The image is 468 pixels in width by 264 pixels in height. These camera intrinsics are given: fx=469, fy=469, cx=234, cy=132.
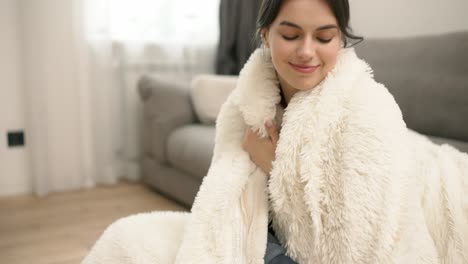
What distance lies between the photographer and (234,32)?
3.06m

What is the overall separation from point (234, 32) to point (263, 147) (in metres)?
2.17

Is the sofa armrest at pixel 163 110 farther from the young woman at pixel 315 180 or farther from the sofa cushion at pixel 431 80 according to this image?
the young woman at pixel 315 180

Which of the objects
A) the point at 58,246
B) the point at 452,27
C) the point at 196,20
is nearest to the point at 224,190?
the point at 58,246

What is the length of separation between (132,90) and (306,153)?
223 centimetres

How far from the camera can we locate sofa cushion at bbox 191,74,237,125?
2.47 metres

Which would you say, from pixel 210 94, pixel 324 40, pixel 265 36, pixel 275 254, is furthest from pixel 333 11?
pixel 210 94

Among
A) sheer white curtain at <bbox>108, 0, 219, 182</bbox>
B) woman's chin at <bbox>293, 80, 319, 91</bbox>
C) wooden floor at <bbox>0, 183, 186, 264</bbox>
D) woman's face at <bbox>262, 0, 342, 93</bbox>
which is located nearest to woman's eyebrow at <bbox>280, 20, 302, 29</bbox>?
woman's face at <bbox>262, 0, 342, 93</bbox>

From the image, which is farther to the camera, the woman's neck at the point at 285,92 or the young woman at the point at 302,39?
the woman's neck at the point at 285,92

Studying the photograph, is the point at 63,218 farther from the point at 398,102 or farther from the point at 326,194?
the point at 326,194

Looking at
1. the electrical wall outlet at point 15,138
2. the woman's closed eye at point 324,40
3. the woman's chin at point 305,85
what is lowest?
the electrical wall outlet at point 15,138

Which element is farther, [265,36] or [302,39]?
[265,36]

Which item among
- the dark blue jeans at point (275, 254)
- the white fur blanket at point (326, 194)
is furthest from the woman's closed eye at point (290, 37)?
the dark blue jeans at point (275, 254)

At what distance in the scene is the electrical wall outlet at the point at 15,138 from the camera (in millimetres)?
2631

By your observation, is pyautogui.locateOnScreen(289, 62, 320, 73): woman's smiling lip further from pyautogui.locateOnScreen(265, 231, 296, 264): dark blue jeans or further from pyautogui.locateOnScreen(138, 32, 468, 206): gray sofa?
pyautogui.locateOnScreen(138, 32, 468, 206): gray sofa
